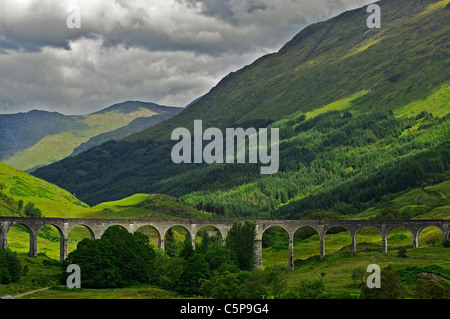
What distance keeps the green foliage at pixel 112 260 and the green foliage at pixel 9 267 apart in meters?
7.80

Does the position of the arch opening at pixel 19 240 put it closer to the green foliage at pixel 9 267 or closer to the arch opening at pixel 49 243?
the arch opening at pixel 49 243

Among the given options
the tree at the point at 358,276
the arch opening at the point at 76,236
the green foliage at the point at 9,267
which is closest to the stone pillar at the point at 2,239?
the green foliage at the point at 9,267

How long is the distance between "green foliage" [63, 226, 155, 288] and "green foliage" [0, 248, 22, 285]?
780cm

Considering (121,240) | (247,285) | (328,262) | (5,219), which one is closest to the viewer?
(247,285)

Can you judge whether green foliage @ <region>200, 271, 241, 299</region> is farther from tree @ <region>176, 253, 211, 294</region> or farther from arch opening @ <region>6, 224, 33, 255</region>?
arch opening @ <region>6, 224, 33, 255</region>

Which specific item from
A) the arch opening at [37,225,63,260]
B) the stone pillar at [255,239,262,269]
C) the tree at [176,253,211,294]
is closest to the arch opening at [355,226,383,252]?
the stone pillar at [255,239,262,269]

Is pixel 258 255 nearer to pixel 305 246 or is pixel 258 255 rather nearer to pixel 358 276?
pixel 305 246

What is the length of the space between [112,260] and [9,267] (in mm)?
17055

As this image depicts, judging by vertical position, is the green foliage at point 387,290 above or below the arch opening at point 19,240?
below

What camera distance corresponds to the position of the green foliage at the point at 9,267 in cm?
8744
